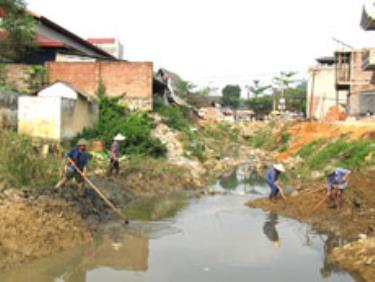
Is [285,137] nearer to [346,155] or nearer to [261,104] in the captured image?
[346,155]

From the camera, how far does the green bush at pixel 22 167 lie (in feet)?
42.9

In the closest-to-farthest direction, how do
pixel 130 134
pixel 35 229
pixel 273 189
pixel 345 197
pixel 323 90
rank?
pixel 35 229, pixel 345 197, pixel 273 189, pixel 130 134, pixel 323 90

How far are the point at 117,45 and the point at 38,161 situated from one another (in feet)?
143

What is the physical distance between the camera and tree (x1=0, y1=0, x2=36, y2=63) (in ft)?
87.2

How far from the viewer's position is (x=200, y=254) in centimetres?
1088

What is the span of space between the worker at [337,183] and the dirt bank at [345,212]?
257 millimetres

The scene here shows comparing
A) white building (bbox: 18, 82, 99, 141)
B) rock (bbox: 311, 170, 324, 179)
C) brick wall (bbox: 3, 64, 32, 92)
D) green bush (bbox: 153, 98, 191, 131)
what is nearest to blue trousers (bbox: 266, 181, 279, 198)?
rock (bbox: 311, 170, 324, 179)

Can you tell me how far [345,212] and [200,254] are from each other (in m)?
4.65

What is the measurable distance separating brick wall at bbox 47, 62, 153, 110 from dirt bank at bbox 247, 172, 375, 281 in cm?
1241

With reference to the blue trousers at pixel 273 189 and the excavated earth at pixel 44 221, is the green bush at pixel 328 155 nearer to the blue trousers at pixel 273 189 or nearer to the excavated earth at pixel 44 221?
the blue trousers at pixel 273 189

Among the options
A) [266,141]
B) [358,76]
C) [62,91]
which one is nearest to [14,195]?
[62,91]

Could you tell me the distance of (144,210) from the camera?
1505 centimetres

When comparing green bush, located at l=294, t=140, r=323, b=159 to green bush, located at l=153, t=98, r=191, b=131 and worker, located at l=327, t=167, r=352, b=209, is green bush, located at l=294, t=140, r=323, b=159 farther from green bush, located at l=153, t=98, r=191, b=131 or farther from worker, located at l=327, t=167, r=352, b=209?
worker, located at l=327, t=167, r=352, b=209

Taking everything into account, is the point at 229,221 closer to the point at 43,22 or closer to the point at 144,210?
the point at 144,210
